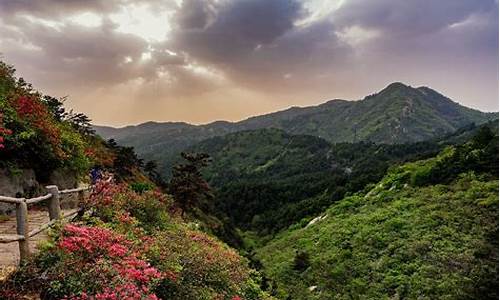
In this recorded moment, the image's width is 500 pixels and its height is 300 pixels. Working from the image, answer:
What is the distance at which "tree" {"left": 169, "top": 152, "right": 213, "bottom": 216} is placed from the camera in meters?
31.3

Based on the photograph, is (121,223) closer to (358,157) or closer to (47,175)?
(47,175)

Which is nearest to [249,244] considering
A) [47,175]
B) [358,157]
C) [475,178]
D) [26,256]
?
[475,178]

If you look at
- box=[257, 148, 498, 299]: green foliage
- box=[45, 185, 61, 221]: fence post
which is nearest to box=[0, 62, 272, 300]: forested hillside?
box=[45, 185, 61, 221]: fence post

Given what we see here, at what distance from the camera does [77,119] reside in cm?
2520

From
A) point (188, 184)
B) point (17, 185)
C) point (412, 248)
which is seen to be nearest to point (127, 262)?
point (17, 185)

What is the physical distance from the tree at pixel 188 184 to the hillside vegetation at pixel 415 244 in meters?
9.28

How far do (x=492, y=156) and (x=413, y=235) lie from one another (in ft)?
40.6

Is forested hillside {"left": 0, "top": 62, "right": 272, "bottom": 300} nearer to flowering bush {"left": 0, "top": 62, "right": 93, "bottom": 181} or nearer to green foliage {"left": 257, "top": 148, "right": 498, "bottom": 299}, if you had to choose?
flowering bush {"left": 0, "top": 62, "right": 93, "bottom": 181}

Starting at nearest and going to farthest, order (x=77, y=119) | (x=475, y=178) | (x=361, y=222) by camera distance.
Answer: (x=77, y=119) → (x=475, y=178) → (x=361, y=222)

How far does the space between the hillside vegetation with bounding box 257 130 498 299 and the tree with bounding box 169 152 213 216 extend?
928 cm

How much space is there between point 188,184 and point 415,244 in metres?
17.0

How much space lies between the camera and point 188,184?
31.7 m

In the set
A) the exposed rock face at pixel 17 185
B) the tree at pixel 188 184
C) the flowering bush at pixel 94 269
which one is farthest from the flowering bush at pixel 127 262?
the tree at pixel 188 184

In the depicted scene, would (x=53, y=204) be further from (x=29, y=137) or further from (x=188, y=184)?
(x=188, y=184)
